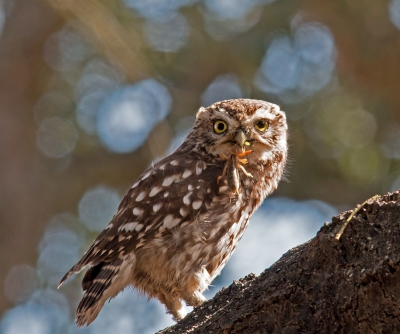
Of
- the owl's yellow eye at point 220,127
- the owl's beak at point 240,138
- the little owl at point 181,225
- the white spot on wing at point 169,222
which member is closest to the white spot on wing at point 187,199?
the little owl at point 181,225

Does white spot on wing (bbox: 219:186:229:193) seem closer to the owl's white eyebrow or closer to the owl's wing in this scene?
the owl's wing

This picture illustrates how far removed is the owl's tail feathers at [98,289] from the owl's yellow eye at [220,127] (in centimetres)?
109

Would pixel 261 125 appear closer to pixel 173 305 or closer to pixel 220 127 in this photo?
pixel 220 127

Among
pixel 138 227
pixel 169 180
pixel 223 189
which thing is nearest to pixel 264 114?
pixel 223 189

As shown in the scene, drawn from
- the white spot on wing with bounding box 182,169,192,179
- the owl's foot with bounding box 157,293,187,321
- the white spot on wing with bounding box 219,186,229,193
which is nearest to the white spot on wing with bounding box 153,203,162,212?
the white spot on wing with bounding box 182,169,192,179

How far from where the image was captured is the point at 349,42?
23.9 feet

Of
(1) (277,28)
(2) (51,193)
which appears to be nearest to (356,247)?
(1) (277,28)

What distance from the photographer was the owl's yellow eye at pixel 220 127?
13.8 ft

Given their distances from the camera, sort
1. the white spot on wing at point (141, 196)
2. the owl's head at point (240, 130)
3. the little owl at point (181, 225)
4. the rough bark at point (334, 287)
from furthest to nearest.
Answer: the owl's head at point (240, 130) → the white spot on wing at point (141, 196) → the little owl at point (181, 225) → the rough bark at point (334, 287)

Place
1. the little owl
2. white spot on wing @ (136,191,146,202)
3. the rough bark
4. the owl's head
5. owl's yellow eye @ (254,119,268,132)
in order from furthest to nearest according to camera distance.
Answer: owl's yellow eye @ (254,119,268,132) → the owl's head → white spot on wing @ (136,191,146,202) → the little owl → the rough bark

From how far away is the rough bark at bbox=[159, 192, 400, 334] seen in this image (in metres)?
2.12

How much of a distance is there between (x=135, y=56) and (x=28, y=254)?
2686 mm

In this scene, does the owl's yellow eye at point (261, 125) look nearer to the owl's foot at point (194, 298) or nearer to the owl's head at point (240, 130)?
the owl's head at point (240, 130)

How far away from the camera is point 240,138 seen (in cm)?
403
